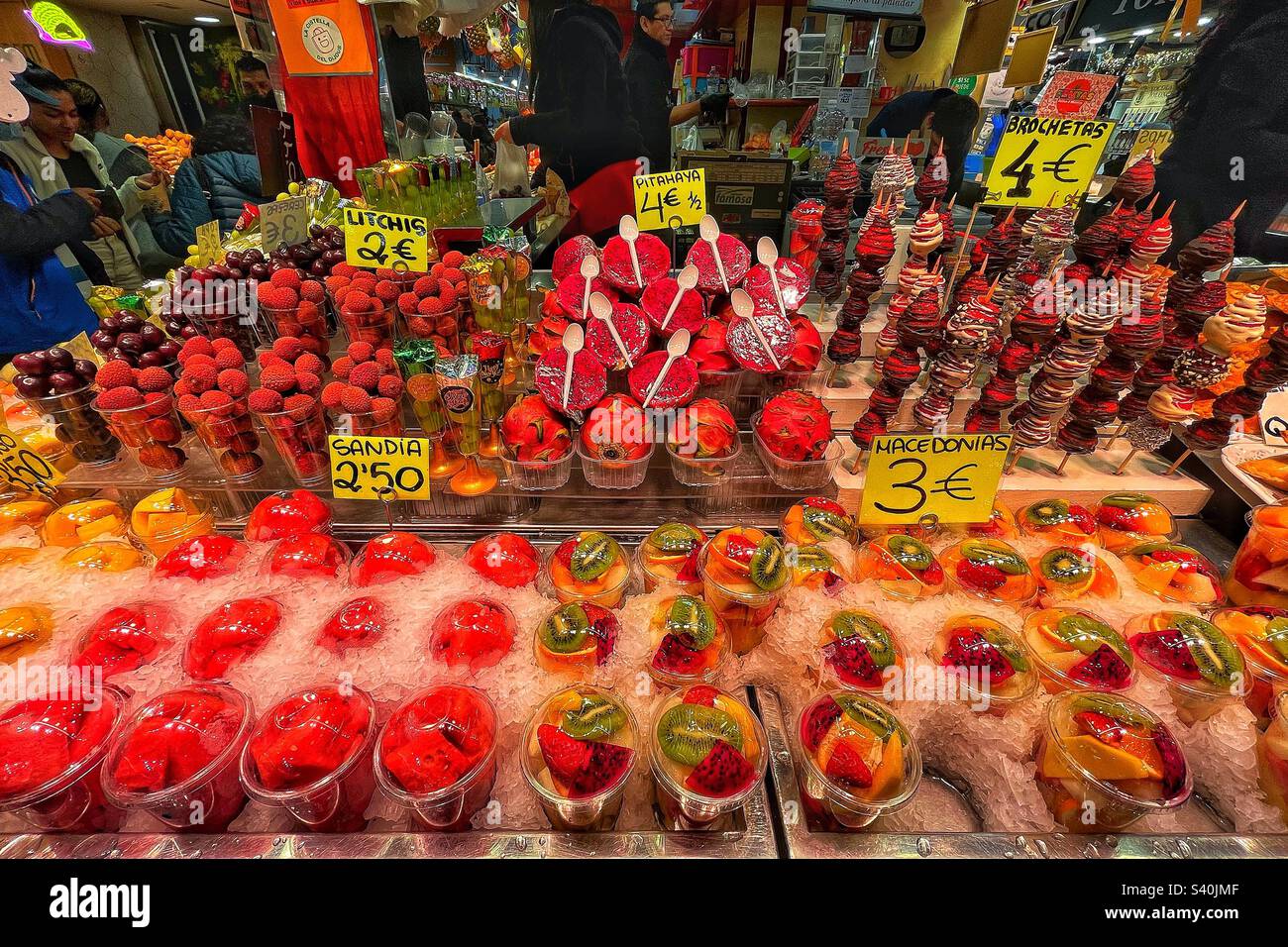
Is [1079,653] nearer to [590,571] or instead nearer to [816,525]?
[816,525]

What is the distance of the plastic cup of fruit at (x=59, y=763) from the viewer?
0.91 metres

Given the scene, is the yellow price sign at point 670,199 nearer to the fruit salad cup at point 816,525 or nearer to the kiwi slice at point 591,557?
the fruit salad cup at point 816,525

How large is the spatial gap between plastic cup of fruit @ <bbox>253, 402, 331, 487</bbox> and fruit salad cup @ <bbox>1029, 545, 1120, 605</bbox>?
198 cm

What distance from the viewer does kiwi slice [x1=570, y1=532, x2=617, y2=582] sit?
131 centimetres

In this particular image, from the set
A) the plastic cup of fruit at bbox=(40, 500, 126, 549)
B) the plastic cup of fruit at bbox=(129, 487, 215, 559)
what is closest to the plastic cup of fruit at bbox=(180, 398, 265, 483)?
the plastic cup of fruit at bbox=(129, 487, 215, 559)

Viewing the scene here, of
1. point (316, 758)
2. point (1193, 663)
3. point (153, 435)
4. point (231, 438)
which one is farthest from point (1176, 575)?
point (153, 435)

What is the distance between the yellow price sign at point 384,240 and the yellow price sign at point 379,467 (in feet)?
3.00

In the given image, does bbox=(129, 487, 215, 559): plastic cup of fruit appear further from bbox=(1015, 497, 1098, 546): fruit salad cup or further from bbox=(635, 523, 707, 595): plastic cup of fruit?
bbox=(1015, 497, 1098, 546): fruit salad cup

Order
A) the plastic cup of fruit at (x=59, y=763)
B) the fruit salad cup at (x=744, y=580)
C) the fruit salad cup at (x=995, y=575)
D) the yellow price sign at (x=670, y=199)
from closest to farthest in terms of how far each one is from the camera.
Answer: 1. the plastic cup of fruit at (x=59, y=763)
2. the fruit salad cup at (x=744, y=580)
3. the fruit salad cup at (x=995, y=575)
4. the yellow price sign at (x=670, y=199)

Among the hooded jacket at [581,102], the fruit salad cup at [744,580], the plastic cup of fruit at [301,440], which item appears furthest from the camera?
the hooded jacket at [581,102]

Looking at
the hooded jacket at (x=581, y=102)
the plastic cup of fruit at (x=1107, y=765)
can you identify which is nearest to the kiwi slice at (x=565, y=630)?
the plastic cup of fruit at (x=1107, y=765)

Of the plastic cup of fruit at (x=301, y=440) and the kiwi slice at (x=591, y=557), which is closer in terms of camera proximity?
the kiwi slice at (x=591, y=557)

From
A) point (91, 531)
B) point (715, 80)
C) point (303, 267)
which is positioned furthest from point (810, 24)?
point (91, 531)
